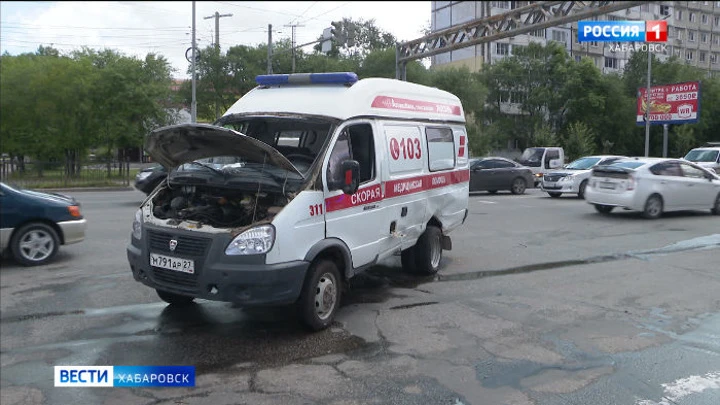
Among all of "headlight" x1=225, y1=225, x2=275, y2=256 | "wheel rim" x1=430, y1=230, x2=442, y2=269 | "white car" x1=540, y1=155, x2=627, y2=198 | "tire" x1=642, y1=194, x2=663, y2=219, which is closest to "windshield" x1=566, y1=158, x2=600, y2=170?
"white car" x1=540, y1=155, x2=627, y2=198

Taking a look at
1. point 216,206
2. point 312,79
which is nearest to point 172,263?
point 216,206

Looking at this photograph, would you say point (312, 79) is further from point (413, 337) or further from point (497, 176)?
point (497, 176)

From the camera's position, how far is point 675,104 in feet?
99.3

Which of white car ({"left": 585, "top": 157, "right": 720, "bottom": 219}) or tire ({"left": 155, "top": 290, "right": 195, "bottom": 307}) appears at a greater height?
white car ({"left": 585, "top": 157, "right": 720, "bottom": 219})

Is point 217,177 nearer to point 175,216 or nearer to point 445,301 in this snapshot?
point 175,216

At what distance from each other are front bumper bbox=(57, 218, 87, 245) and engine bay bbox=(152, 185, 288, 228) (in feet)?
12.8

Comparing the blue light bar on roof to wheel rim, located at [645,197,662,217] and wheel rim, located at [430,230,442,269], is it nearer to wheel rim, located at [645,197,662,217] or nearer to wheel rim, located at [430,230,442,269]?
wheel rim, located at [430,230,442,269]

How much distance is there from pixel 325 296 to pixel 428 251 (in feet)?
8.96

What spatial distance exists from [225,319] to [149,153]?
1.96 meters

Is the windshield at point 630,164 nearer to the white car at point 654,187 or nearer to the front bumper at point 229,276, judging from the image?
the white car at point 654,187

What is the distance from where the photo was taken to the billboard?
2889 cm

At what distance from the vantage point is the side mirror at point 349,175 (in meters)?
5.84

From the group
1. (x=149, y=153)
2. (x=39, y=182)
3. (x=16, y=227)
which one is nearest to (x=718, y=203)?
(x=149, y=153)

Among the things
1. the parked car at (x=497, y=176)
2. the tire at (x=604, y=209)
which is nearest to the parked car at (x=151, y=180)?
Answer: the parked car at (x=497, y=176)
